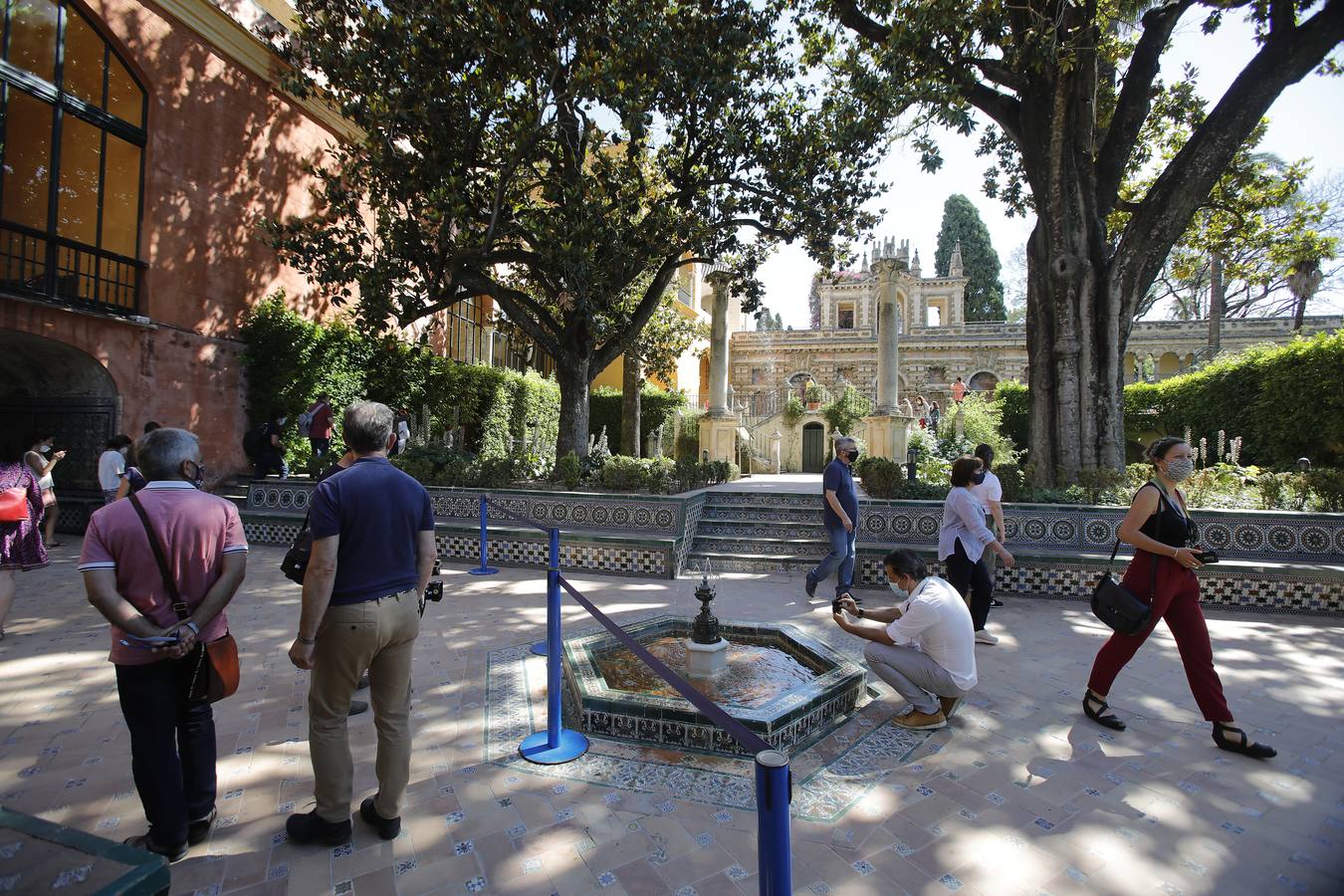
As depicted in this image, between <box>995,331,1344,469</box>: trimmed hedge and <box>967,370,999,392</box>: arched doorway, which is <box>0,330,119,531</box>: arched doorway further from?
<box>967,370,999,392</box>: arched doorway

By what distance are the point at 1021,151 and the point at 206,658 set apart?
40.2 feet

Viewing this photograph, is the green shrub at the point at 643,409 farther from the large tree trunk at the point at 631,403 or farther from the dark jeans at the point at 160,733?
the dark jeans at the point at 160,733

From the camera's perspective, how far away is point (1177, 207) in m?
9.20

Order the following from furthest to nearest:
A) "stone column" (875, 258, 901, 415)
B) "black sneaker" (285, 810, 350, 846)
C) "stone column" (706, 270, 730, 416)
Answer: "stone column" (875, 258, 901, 415)
"stone column" (706, 270, 730, 416)
"black sneaker" (285, 810, 350, 846)

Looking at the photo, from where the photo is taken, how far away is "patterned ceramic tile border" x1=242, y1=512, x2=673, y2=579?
8656 millimetres

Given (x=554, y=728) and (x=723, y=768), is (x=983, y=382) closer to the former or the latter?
(x=723, y=768)

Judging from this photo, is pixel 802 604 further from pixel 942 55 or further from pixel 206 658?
pixel 942 55

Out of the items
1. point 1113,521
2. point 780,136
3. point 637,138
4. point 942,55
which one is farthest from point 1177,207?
point 637,138

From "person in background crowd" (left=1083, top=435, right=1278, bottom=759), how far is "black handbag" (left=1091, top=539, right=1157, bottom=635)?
0.01m

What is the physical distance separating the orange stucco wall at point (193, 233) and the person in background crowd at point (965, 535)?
12.4 meters

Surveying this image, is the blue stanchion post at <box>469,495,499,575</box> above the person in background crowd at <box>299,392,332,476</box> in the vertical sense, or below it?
below

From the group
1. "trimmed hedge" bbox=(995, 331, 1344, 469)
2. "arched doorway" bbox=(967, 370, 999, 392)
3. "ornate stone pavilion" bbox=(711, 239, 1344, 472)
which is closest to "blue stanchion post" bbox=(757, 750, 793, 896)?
"trimmed hedge" bbox=(995, 331, 1344, 469)

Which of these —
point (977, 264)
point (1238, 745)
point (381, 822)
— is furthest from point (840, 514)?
point (977, 264)

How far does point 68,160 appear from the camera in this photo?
10.4m
